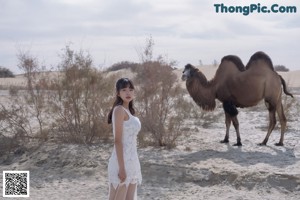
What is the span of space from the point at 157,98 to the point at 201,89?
3.68 feet

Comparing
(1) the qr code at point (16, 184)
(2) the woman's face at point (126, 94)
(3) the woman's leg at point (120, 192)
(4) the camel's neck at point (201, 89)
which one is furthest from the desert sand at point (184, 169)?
(2) the woman's face at point (126, 94)

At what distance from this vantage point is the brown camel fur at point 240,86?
42.3 feet

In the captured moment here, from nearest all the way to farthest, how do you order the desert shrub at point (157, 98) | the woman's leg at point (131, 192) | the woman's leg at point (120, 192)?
the woman's leg at point (120, 192) < the woman's leg at point (131, 192) < the desert shrub at point (157, 98)

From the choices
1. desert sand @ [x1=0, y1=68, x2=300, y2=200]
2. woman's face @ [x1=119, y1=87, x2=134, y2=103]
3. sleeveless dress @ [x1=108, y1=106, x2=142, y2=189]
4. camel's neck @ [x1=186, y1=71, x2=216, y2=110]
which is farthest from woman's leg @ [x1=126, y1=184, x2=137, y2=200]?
camel's neck @ [x1=186, y1=71, x2=216, y2=110]

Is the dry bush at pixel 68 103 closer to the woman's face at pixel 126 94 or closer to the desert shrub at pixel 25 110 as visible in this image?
the desert shrub at pixel 25 110

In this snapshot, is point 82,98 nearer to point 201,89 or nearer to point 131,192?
point 201,89

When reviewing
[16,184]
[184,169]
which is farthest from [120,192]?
[184,169]

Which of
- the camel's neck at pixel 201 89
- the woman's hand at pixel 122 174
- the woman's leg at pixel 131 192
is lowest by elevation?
the woman's leg at pixel 131 192

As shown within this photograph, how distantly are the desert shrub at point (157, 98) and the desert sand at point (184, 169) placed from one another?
420 millimetres

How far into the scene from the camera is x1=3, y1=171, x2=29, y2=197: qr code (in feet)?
30.5

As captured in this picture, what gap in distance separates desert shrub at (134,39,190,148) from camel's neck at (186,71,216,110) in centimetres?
36

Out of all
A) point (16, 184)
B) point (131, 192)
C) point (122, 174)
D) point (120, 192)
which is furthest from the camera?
point (16, 184)

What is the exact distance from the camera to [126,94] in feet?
19.7

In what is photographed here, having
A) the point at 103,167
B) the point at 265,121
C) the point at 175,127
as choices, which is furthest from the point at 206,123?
the point at 103,167
